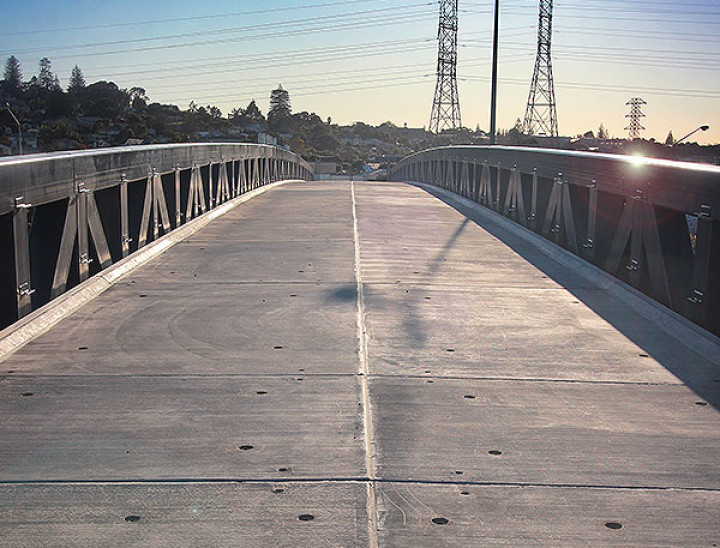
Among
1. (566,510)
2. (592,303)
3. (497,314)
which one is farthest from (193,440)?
(592,303)

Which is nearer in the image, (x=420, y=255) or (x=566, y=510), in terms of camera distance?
(x=566, y=510)

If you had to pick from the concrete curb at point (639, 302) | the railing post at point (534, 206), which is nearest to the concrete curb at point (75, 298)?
the concrete curb at point (639, 302)

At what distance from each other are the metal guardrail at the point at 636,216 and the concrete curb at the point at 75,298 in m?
5.34

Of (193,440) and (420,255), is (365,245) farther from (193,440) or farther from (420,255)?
(193,440)

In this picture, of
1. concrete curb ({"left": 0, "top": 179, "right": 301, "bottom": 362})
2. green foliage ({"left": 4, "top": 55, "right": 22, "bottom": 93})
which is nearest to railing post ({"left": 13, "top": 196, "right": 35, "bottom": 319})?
concrete curb ({"left": 0, "top": 179, "right": 301, "bottom": 362})

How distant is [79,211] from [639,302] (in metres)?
5.52

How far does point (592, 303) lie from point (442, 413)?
400 cm

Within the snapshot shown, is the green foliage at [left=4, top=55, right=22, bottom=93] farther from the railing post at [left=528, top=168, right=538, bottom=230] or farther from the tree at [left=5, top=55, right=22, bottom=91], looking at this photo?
the railing post at [left=528, top=168, right=538, bottom=230]

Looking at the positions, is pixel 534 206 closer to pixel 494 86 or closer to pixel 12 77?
pixel 494 86

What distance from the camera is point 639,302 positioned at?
916 centimetres

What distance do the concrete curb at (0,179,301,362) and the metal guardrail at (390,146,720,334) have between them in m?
5.34

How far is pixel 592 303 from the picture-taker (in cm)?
955

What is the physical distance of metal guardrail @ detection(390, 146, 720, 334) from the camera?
7.91 metres

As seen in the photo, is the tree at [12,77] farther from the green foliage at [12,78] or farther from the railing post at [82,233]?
the railing post at [82,233]
